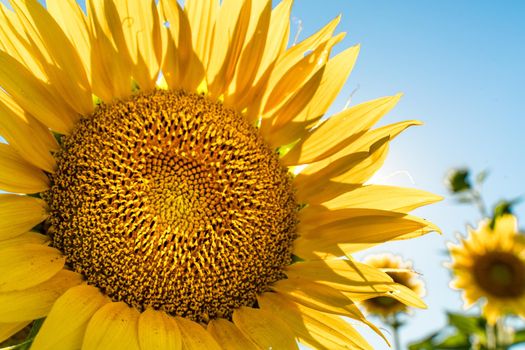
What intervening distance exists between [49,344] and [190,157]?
96 cm

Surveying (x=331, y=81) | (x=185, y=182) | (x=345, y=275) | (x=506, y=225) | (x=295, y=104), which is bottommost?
(x=345, y=275)

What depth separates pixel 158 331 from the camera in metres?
2.20

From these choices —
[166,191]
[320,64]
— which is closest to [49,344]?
[166,191]

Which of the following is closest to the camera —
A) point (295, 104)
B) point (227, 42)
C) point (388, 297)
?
point (227, 42)

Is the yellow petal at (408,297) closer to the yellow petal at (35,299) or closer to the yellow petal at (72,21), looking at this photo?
the yellow petal at (35,299)

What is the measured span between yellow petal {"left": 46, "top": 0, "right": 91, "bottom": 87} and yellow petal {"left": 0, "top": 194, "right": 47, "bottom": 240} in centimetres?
66

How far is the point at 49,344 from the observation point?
6.47 feet

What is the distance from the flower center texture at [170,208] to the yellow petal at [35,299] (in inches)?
3.4

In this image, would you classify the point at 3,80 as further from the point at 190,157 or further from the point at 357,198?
the point at 357,198

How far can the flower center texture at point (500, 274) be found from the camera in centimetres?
711

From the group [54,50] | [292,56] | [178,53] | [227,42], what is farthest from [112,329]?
[292,56]

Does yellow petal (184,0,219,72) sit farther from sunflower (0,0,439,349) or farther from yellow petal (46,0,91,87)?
yellow petal (46,0,91,87)

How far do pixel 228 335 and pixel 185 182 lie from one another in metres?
0.69

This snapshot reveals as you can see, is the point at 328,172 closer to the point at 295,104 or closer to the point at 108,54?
the point at 295,104
